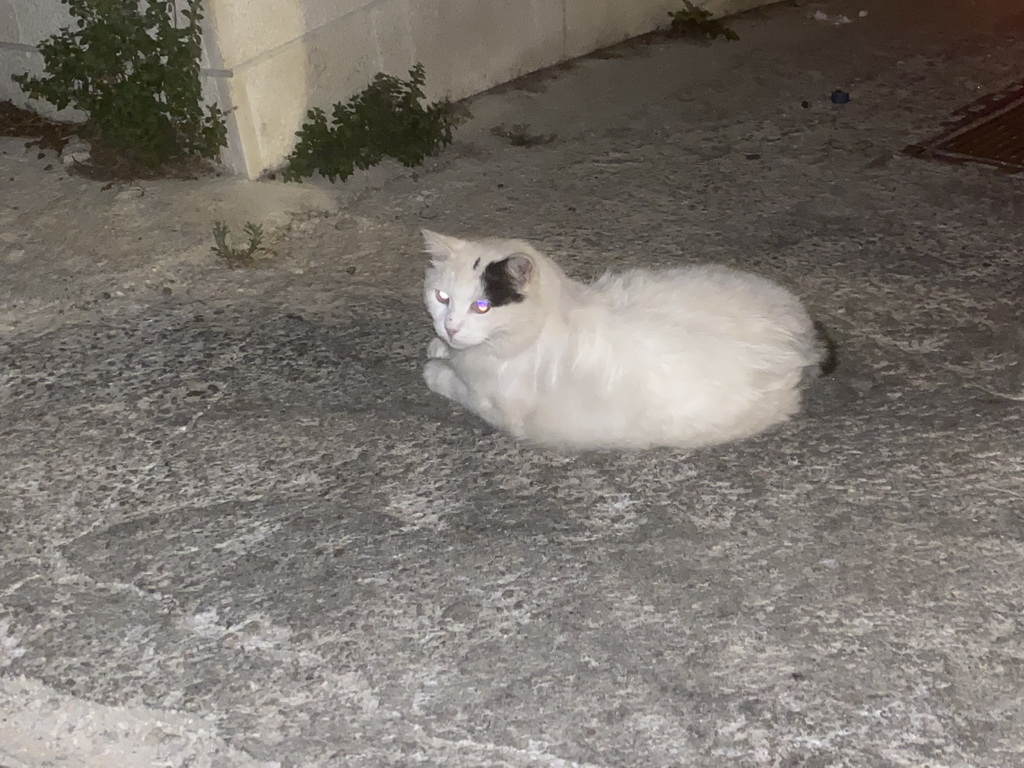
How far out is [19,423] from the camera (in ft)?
10.5

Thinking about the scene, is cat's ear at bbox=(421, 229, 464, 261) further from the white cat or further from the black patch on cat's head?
the black patch on cat's head

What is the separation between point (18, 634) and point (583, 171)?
3.43 m

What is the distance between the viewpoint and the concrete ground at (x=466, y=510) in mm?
2258

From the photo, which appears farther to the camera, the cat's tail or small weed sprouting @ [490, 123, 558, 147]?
small weed sprouting @ [490, 123, 558, 147]

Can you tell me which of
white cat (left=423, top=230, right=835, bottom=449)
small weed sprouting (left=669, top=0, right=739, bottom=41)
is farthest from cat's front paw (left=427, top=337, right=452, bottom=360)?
small weed sprouting (left=669, top=0, right=739, bottom=41)

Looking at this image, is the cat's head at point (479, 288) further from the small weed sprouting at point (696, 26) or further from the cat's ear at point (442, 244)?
the small weed sprouting at point (696, 26)

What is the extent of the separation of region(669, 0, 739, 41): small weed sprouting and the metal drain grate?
1858 millimetres

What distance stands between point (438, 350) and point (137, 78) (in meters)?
2.45

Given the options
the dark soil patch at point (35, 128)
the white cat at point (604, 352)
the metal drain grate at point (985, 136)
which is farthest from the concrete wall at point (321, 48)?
the metal drain grate at point (985, 136)

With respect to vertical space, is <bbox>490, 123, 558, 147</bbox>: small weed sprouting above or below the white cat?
above

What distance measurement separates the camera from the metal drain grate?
491cm

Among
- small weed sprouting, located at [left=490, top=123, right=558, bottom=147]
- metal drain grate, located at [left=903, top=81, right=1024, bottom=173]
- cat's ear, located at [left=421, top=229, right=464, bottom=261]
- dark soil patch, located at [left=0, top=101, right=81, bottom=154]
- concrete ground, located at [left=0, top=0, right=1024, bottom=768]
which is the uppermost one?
→ dark soil patch, located at [left=0, top=101, right=81, bottom=154]

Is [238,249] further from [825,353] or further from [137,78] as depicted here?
[825,353]

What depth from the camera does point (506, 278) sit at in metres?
2.71
